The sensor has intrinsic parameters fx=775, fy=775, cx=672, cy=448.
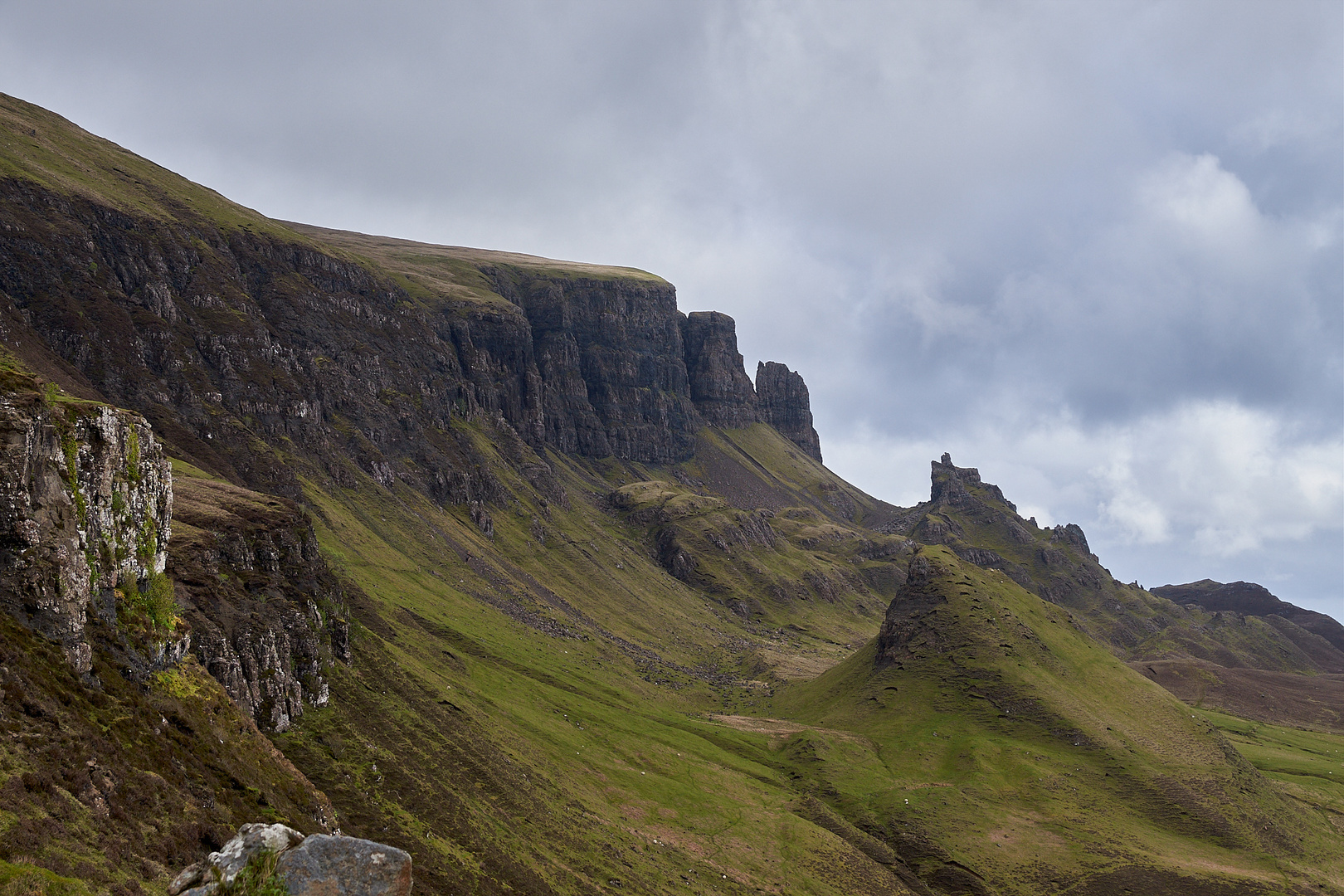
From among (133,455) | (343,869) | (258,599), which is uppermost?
(133,455)

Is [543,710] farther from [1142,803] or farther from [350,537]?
[1142,803]

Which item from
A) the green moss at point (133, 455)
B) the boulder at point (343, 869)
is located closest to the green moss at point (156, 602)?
the green moss at point (133, 455)

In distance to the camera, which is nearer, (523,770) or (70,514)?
(70,514)

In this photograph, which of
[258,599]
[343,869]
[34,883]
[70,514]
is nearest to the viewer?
[343,869]

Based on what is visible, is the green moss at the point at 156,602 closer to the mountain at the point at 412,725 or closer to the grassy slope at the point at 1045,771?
the mountain at the point at 412,725

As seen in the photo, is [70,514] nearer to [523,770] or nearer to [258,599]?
[258,599]

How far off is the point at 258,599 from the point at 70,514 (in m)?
38.0

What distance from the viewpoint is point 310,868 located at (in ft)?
86.1

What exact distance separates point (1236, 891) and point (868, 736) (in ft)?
Answer: 233

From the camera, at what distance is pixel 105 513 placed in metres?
51.8

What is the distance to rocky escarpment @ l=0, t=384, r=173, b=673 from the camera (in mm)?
43438

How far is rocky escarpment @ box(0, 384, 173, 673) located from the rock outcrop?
25980 mm

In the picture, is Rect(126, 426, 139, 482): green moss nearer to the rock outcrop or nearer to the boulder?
the rock outcrop

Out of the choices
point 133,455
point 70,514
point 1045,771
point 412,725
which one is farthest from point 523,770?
point 1045,771
